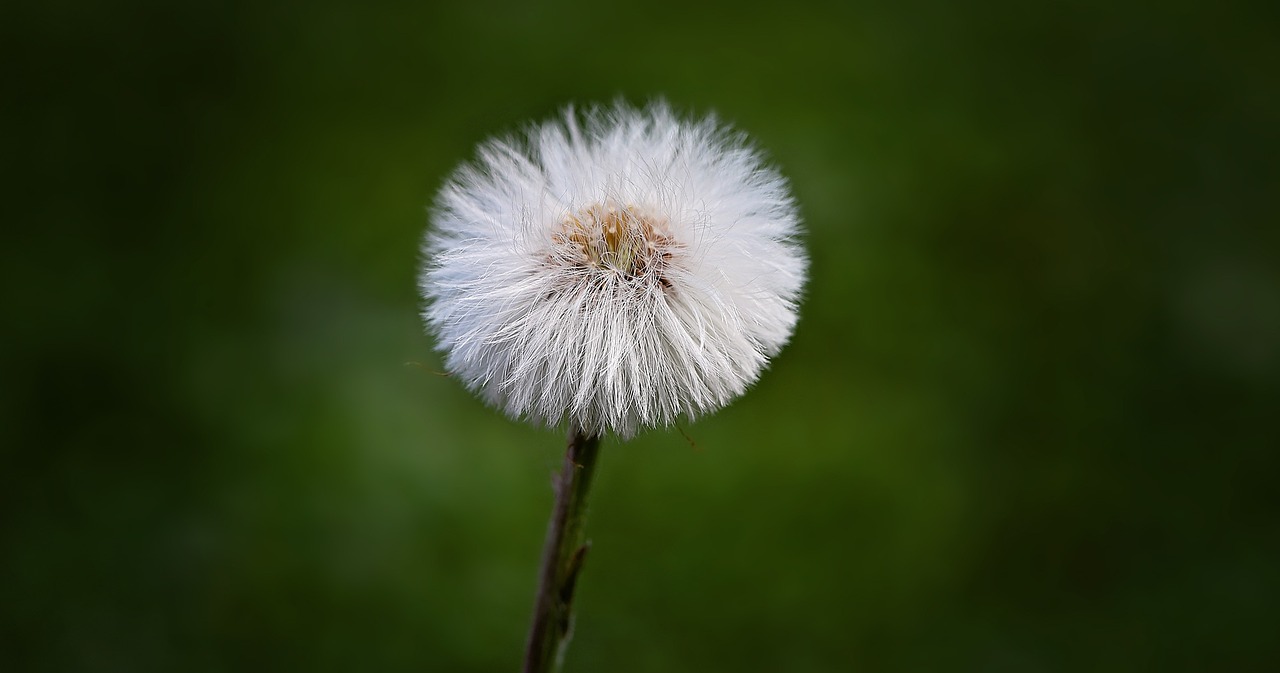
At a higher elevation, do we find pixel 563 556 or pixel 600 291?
pixel 600 291

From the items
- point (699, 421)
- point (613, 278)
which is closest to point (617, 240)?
point (613, 278)

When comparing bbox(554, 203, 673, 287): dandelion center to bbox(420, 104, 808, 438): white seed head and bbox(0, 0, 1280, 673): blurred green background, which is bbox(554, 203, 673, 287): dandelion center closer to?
bbox(420, 104, 808, 438): white seed head

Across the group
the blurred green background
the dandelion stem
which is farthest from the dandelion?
the blurred green background

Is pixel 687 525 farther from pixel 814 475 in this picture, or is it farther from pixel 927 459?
pixel 927 459

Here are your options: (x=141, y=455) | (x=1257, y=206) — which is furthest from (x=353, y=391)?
(x=1257, y=206)

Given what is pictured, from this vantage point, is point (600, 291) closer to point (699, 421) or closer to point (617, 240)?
point (617, 240)

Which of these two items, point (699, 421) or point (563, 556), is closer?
point (563, 556)
